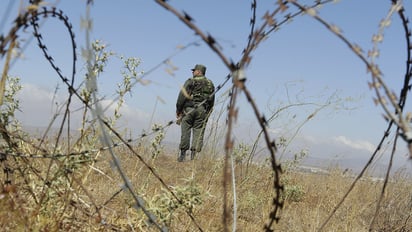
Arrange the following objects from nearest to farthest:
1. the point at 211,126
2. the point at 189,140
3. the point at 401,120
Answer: the point at 401,120, the point at 211,126, the point at 189,140

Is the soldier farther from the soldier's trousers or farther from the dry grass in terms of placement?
the dry grass

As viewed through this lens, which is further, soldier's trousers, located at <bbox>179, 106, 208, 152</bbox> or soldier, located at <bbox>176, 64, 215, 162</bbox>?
soldier's trousers, located at <bbox>179, 106, 208, 152</bbox>

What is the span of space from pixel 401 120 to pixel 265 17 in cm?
39

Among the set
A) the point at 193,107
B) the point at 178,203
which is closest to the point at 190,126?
the point at 193,107

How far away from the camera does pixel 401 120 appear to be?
92 centimetres

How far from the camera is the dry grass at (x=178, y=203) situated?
5.65 feet

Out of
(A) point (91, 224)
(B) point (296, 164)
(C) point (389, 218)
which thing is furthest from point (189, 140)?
(A) point (91, 224)

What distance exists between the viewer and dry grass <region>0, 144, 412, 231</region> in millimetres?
1722

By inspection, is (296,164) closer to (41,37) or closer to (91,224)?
(91,224)

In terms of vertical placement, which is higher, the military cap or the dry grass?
the military cap

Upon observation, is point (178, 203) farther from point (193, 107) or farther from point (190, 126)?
point (190, 126)

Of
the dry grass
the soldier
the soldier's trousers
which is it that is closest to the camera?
the dry grass

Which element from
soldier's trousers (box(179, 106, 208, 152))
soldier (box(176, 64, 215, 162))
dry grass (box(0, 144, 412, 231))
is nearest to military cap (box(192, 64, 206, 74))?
soldier (box(176, 64, 215, 162))

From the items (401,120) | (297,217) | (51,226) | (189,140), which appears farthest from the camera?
(189,140)
